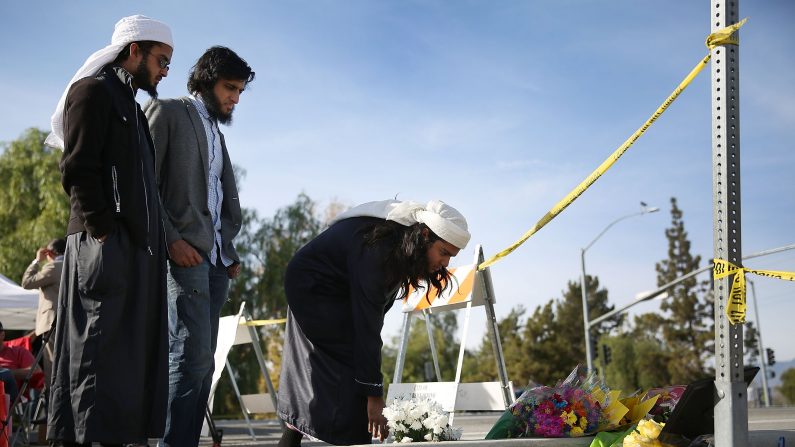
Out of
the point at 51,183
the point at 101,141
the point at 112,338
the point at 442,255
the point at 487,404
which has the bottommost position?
the point at 487,404

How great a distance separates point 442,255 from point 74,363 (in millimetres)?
1813

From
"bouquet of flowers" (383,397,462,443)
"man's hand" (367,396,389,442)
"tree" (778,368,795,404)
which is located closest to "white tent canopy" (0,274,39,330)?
"man's hand" (367,396,389,442)

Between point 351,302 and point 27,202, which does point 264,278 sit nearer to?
point 27,202

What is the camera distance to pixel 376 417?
14.2 ft

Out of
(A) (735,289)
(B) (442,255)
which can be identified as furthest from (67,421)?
(A) (735,289)

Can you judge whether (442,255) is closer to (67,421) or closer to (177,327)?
(177,327)

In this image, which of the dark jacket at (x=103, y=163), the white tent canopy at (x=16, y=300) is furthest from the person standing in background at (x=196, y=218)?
the white tent canopy at (x=16, y=300)

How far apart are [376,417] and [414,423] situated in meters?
0.20

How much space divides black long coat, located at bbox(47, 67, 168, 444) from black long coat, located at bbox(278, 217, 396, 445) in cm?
97

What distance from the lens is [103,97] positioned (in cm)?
377

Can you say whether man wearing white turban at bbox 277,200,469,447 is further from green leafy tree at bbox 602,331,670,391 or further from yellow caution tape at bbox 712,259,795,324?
green leafy tree at bbox 602,331,670,391

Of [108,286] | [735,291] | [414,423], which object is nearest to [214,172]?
[108,286]

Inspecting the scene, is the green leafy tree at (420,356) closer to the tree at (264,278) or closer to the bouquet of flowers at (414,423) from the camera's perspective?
the tree at (264,278)

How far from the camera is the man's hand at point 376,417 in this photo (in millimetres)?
4336
